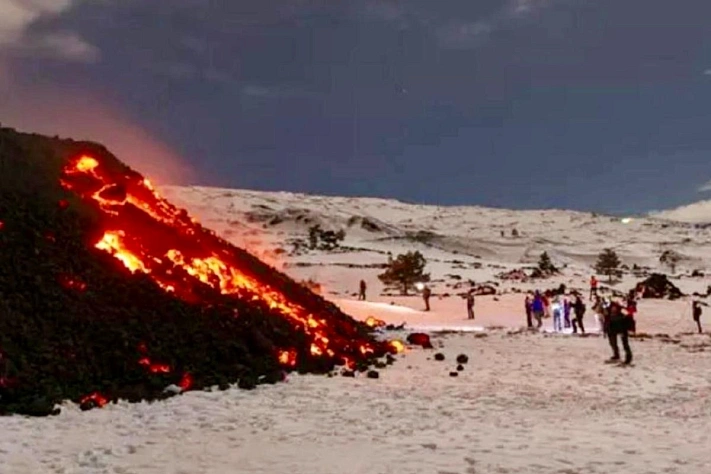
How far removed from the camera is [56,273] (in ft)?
70.6

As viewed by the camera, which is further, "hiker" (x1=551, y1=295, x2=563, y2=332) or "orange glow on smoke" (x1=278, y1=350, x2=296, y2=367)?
"hiker" (x1=551, y1=295, x2=563, y2=332)

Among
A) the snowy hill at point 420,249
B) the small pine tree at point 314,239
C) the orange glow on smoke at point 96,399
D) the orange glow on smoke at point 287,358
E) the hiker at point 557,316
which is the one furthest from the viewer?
the small pine tree at point 314,239

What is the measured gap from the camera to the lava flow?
953 inches

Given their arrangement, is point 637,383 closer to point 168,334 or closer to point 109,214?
point 168,334

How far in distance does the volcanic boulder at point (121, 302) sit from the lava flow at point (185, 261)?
0.07 m

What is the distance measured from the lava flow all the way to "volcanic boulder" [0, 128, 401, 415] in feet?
0.22

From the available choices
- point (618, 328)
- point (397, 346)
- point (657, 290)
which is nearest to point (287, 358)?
point (397, 346)

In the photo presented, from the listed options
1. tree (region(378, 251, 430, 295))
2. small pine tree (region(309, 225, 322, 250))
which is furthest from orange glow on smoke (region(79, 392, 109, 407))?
small pine tree (region(309, 225, 322, 250))

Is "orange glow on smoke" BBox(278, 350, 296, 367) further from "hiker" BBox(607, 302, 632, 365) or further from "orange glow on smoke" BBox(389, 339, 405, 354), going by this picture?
→ "hiker" BBox(607, 302, 632, 365)

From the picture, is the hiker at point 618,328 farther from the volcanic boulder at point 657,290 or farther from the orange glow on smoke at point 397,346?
the volcanic boulder at point 657,290

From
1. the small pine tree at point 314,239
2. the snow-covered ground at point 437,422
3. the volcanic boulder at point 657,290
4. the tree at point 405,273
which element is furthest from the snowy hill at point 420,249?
the snow-covered ground at point 437,422

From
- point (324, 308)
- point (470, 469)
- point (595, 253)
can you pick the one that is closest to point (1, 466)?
point (470, 469)

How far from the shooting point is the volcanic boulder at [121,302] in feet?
60.2

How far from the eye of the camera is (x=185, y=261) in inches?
1031
